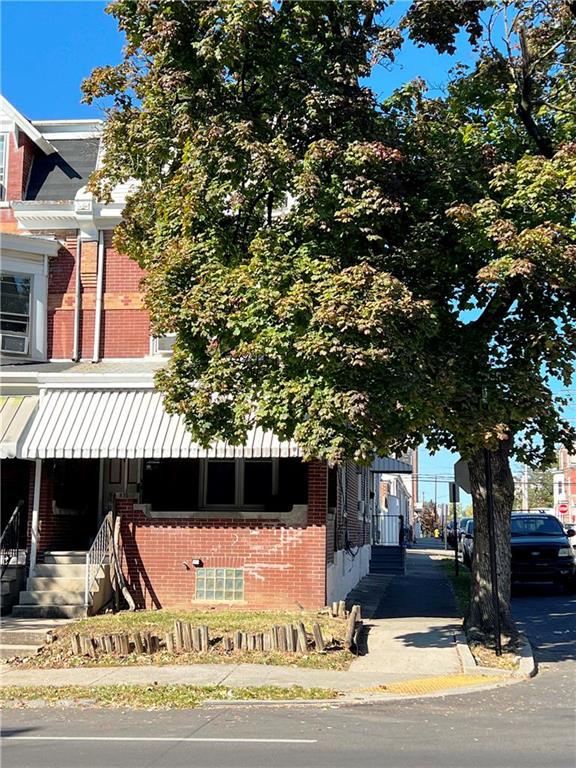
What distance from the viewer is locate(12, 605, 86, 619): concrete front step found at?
14547mm

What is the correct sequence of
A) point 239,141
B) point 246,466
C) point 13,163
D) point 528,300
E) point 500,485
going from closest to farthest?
1. point 239,141
2. point 528,300
3. point 500,485
4. point 246,466
5. point 13,163

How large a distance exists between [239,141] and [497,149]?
3.99 metres

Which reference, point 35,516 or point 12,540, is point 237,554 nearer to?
point 35,516

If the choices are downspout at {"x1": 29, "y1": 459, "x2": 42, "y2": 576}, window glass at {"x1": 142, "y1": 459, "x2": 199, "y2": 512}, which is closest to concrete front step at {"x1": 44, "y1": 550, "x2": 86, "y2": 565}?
downspout at {"x1": 29, "y1": 459, "x2": 42, "y2": 576}

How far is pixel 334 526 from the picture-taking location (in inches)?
699

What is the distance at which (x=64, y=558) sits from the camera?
15.8 meters

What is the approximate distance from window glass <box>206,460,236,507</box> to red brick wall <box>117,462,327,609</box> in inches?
32.8

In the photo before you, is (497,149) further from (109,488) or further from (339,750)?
(109,488)

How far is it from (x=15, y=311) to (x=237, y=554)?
647cm

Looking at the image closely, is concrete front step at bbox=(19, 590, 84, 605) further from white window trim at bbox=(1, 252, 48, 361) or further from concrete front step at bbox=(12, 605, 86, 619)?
white window trim at bbox=(1, 252, 48, 361)

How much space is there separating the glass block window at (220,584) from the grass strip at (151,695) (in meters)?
5.14

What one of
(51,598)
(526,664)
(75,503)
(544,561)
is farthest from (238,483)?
(544,561)

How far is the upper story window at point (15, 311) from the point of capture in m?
17.0

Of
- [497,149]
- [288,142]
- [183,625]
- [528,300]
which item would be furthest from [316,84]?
[183,625]
